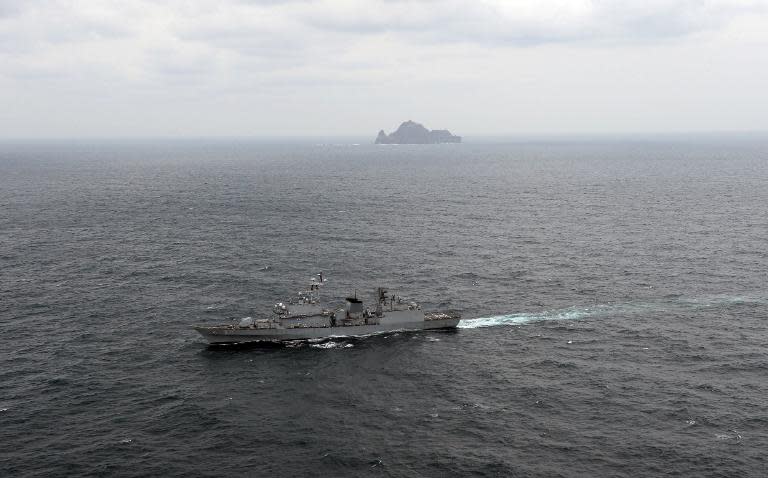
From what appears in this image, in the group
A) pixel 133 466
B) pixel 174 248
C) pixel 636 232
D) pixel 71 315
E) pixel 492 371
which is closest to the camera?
pixel 133 466

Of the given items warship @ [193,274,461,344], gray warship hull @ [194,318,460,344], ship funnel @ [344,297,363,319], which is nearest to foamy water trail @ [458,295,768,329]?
gray warship hull @ [194,318,460,344]

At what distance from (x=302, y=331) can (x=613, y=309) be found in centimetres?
5745

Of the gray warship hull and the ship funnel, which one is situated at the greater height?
the ship funnel

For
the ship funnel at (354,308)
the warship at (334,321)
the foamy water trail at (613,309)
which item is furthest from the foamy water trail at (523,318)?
the ship funnel at (354,308)

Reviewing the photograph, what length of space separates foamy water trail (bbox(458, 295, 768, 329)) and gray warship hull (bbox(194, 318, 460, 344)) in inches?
253

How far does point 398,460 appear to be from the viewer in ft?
223

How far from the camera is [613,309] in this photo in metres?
114

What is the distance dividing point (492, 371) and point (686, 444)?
27819 mm

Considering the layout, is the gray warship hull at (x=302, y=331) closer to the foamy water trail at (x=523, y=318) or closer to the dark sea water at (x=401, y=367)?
the dark sea water at (x=401, y=367)

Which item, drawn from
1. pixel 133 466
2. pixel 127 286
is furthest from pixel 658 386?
pixel 127 286

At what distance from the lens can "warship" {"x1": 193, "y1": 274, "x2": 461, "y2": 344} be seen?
10369cm

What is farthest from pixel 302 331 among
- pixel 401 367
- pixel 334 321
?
pixel 401 367

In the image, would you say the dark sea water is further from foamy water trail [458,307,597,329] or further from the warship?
the warship

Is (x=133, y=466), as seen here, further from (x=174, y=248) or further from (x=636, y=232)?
(x=636, y=232)
